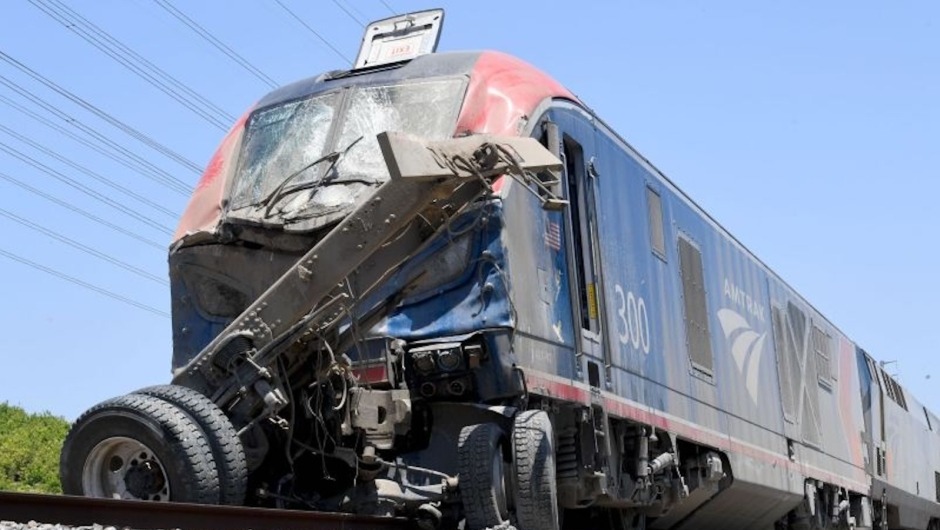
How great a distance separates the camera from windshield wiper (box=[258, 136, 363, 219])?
24.3ft

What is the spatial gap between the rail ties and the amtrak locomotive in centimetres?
50

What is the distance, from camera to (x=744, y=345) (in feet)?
40.9

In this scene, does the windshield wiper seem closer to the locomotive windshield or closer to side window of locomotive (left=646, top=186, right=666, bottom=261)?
the locomotive windshield

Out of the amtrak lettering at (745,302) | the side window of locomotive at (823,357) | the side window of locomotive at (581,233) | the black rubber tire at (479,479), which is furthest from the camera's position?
the side window of locomotive at (823,357)

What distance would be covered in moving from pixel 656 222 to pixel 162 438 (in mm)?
5408

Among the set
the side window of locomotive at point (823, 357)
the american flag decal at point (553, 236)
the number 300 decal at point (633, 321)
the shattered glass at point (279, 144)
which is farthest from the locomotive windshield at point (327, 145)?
the side window of locomotive at point (823, 357)

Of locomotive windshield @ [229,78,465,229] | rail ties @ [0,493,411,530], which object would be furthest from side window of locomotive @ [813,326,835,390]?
rail ties @ [0,493,411,530]

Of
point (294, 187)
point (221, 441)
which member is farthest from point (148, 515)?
point (294, 187)

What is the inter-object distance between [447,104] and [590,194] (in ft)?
4.37

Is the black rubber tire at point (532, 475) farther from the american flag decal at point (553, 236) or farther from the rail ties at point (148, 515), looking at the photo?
the american flag decal at point (553, 236)

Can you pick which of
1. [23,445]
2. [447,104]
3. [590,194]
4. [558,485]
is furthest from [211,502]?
[23,445]

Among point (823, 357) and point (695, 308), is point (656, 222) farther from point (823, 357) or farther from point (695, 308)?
point (823, 357)

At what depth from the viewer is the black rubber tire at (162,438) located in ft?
18.5

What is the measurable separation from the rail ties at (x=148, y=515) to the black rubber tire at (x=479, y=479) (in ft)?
2.87
